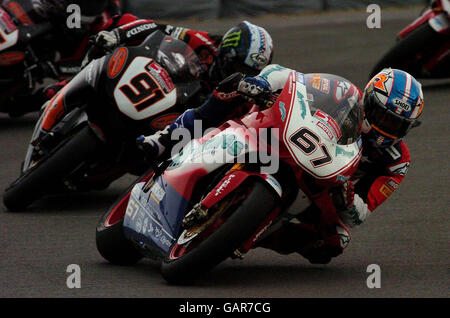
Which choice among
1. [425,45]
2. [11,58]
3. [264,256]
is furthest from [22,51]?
[264,256]

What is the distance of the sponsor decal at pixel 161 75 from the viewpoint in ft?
24.9

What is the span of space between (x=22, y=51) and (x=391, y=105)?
5.58 m

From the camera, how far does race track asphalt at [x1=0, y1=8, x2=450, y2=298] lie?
571 cm

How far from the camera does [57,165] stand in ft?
24.3

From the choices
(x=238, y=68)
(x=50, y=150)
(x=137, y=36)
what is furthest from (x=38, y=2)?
(x=238, y=68)

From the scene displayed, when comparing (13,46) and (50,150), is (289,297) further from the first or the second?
(13,46)

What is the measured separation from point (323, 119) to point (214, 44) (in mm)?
2710

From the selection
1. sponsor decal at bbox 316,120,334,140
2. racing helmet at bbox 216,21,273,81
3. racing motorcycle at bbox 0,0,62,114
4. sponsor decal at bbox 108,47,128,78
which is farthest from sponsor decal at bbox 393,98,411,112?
racing motorcycle at bbox 0,0,62,114

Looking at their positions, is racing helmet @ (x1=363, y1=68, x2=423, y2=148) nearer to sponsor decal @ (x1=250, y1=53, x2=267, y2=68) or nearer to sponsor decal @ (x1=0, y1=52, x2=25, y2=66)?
sponsor decal @ (x1=250, y1=53, x2=267, y2=68)

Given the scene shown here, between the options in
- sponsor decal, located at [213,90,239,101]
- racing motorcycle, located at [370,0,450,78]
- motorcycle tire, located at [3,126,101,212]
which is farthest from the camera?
racing motorcycle, located at [370,0,450,78]

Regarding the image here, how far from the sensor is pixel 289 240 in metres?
6.12

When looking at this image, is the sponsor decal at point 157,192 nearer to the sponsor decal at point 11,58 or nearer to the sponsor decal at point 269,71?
the sponsor decal at point 269,71
